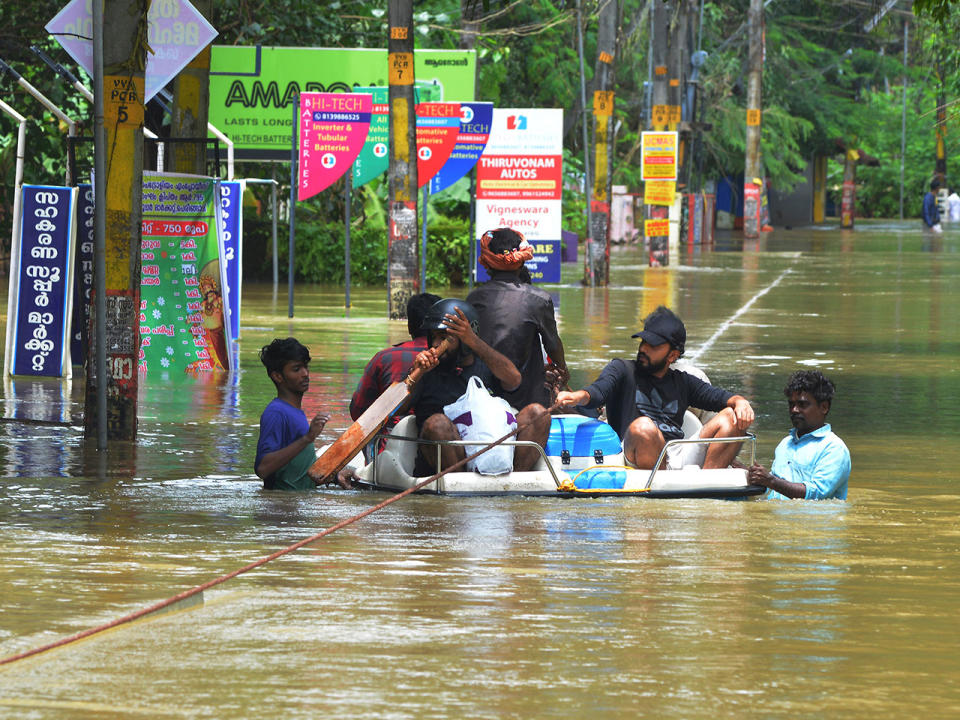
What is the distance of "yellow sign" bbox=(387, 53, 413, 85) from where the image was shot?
22.2m

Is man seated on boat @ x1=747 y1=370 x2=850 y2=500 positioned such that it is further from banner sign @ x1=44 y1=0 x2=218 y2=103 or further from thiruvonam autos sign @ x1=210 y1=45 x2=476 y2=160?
thiruvonam autos sign @ x1=210 y1=45 x2=476 y2=160

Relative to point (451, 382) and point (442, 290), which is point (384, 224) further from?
point (451, 382)

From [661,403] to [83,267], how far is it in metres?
6.71

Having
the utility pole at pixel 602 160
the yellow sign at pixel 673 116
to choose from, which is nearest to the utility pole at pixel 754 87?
the yellow sign at pixel 673 116

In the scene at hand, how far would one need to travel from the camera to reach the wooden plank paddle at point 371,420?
930 centimetres

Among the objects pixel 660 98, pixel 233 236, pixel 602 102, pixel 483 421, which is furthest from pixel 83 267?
pixel 660 98

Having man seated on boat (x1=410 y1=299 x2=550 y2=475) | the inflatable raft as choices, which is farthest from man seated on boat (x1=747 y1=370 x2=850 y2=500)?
man seated on boat (x1=410 y1=299 x2=550 y2=475)

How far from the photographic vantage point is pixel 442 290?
96.0 feet

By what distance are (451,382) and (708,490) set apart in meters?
1.42

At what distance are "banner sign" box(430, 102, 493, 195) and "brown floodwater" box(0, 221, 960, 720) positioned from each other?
11509mm

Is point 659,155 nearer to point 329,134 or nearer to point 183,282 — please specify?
point 329,134

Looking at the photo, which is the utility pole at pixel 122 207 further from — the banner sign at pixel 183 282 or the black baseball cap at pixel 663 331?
the banner sign at pixel 183 282

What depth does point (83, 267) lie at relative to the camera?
1498 cm

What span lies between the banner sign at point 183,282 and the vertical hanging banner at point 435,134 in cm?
823
